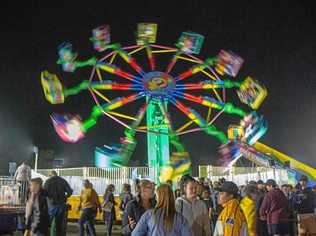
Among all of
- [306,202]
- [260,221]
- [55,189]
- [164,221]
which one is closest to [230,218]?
[164,221]

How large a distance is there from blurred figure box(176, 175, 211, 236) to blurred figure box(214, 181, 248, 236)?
28.1 inches

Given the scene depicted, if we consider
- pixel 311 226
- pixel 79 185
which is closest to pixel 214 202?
pixel 311 226

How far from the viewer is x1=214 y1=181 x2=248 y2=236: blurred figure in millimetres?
5059

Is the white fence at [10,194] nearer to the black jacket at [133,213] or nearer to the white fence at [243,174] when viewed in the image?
the black jacket at [133,213]

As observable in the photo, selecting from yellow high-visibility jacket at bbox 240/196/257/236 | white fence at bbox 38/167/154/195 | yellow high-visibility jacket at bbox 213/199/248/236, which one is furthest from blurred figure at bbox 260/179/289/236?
white fence at bbox 38/167/154/195

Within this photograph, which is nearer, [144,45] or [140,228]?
[140,228]

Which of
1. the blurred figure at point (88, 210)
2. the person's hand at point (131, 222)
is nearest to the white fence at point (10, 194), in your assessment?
the blurred figure at point (88, 210)

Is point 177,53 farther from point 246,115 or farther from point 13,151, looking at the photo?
point 13,151

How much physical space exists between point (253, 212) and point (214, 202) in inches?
168

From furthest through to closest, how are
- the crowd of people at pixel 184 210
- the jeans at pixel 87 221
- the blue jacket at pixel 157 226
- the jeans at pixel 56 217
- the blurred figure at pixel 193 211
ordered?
1. the jeans at pixel 87 221
2. the jeans at pixel 56 217
3. the blurred figure at pixel 193 211
4. the crowd of people at pixel 184 210
5. the blue jacket at pixel 157 226

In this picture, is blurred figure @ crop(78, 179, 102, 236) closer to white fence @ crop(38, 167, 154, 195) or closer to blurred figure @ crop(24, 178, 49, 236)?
blurred figure @ crop(24, 178, 49, 236)

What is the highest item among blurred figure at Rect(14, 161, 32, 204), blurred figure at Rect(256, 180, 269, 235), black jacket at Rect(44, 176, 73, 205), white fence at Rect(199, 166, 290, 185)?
white fence at Rect(199, 166, 290, 185)

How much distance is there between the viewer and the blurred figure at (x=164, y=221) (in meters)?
4.32

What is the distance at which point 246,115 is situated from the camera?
24.8 meters
